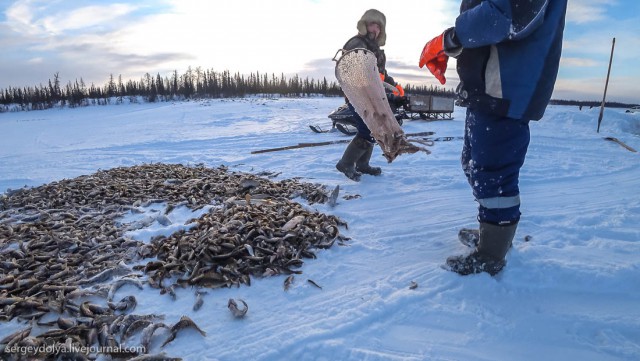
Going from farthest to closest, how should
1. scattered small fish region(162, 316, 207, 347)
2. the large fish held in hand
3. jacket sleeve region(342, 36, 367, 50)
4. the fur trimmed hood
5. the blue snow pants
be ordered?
the blue snow pants, the fur trimmed hood, jacket sleeve region(342, 36, 367, 50), the large fish held in hand, scattered small fish region(162, 316, 207, 347)

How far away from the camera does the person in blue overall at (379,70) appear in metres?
5.52

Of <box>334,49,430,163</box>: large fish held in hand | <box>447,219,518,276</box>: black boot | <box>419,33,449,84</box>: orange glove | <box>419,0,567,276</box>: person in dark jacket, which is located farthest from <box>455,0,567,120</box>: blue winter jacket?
<box>334,49,430,163</box>: large fish held in hand

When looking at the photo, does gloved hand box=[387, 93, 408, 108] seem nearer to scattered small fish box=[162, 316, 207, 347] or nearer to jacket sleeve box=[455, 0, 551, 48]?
jacket sleeve box=[455, 0, 551, 48]

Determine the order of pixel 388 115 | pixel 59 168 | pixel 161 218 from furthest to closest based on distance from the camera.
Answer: pixel 59 168 → pixel 388 115 → pixel 161 218

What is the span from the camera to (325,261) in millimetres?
3309

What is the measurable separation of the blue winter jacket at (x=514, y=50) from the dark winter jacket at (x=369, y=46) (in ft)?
9.31

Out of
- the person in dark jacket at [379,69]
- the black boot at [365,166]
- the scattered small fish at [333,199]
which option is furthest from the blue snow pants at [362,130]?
the scattered small fish at [333,199]

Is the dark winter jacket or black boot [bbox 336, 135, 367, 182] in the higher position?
the dark winter jacket

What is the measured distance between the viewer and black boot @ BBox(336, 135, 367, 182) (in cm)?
596

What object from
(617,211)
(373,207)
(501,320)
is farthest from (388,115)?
(617,211)

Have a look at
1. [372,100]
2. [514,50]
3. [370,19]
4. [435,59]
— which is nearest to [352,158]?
[372,100]

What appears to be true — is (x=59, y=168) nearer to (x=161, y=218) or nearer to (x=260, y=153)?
(x=260, y=153)

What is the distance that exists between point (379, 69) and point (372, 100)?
1.64 metres

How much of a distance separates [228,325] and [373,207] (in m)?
2.73
